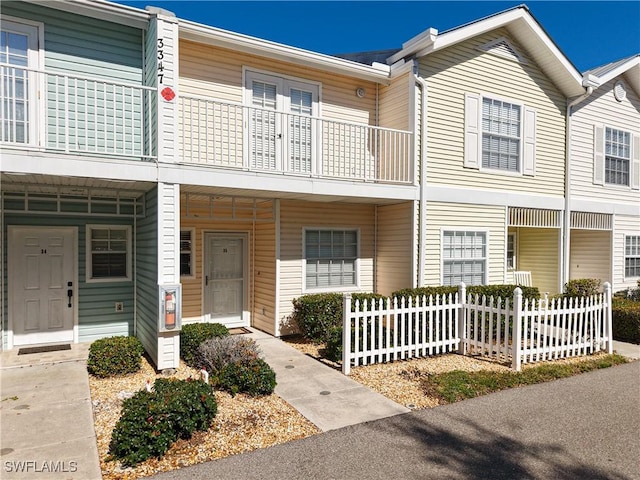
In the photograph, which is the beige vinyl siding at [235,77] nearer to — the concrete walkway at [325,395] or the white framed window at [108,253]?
the white framed window at [108,253]

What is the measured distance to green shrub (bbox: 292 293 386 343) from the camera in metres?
8.86

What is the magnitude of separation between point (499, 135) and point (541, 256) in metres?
4.52

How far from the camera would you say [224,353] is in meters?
6.47

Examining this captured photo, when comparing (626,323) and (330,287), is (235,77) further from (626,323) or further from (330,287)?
(626,323)

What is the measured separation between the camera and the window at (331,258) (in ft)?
32.9

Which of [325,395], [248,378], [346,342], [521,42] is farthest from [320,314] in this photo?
[521,42]

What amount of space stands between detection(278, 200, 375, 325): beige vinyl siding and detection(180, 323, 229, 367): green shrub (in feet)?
7.35

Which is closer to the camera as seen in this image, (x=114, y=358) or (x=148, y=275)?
(x=114, y=358)

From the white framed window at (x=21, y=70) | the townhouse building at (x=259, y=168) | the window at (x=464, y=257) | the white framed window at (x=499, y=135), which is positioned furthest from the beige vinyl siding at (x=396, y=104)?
the white framed window at (x=21, y=70)

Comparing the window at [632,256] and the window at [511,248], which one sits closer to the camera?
the window at [632,256]

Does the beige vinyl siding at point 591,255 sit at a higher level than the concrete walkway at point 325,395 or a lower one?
higher

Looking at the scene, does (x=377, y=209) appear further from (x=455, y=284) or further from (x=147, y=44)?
(x=147, y=44)

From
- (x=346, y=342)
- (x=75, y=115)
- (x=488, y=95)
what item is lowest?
(x=346, y=342)

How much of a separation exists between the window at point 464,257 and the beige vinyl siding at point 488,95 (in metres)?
1.28
